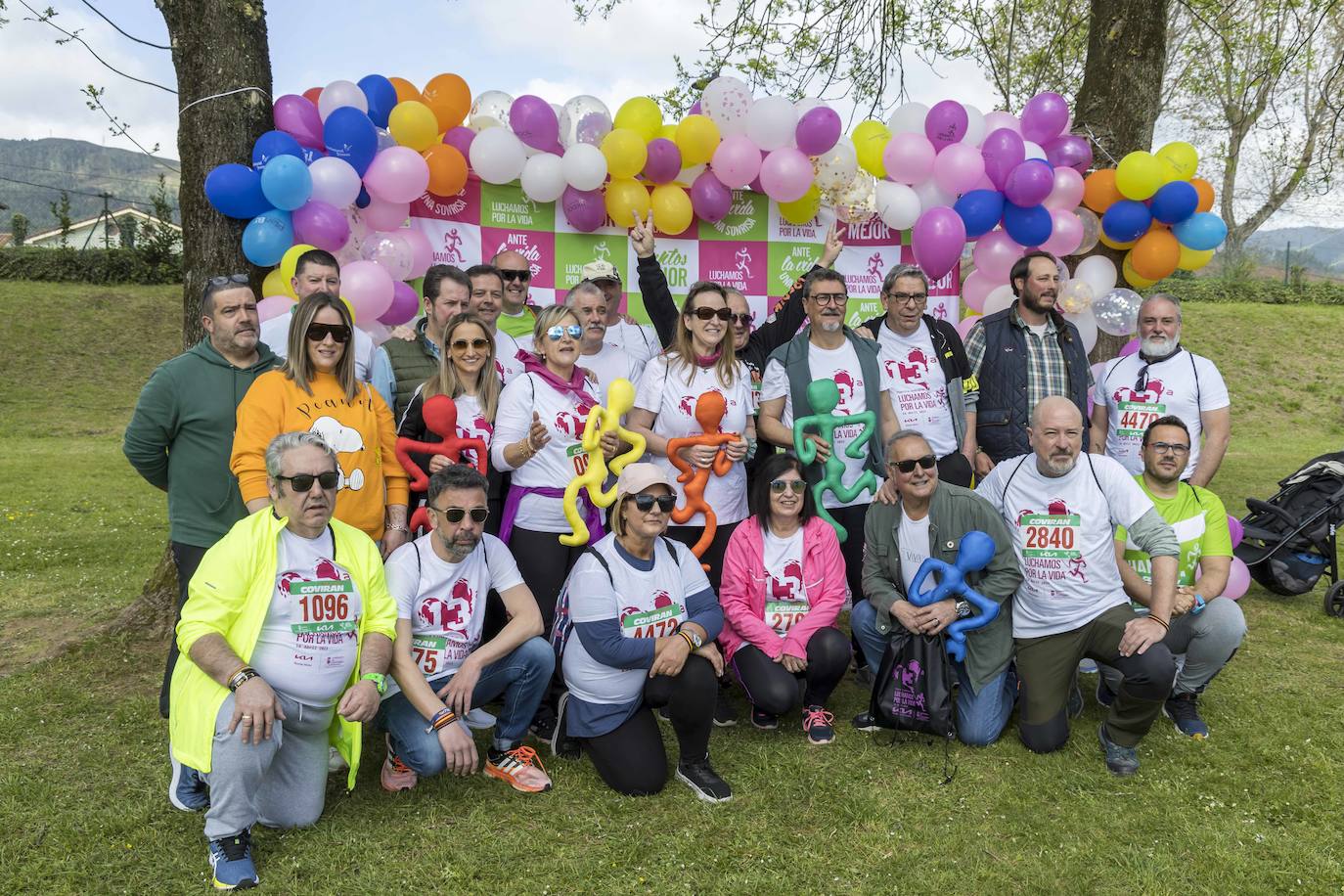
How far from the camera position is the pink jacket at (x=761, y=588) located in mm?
3971

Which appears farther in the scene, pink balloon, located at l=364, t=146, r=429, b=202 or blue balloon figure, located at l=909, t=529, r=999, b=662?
pink balloon, located at l=364, t=146, r=429, b=202

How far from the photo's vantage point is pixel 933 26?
8.07m

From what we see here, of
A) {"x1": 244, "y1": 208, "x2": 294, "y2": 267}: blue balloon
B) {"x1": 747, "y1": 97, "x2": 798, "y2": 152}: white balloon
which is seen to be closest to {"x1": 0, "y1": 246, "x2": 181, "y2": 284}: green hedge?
{"x1": 244, "y1": 208, "x2": 294, "y2": 267}: blue balloon

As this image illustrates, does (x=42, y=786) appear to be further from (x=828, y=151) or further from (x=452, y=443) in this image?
(x=828, y=151)

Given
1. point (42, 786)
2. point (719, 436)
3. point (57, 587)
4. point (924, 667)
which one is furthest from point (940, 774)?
point (57, 587)

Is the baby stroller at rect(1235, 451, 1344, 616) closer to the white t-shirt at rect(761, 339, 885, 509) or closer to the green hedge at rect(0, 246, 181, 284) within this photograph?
the white t-shirt at rect(761, 339, 885, 509)

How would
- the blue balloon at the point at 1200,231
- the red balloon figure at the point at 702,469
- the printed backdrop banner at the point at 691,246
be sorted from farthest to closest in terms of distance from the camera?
the blue balloon at the point at 1200,231, the printed backdrop banner at the point at 691,246, the red balloon figure at the point at 702,469

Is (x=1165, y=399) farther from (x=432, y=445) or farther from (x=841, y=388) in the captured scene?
(x=432, y=445)

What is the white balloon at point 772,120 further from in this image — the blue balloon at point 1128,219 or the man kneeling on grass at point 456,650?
the man kneeling on grass at point 456,650

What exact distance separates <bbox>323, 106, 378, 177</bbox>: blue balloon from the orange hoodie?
1.97m

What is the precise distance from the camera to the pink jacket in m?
3.97

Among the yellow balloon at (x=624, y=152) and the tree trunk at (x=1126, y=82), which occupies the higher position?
the tree trunk at (x=1126, y=82)

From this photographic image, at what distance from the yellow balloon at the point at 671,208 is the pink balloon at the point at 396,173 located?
135 centimetres

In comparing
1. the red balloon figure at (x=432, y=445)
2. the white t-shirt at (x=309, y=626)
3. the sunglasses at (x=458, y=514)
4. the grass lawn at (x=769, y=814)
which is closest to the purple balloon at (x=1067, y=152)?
the grass lawn at (x=769, y=814)
